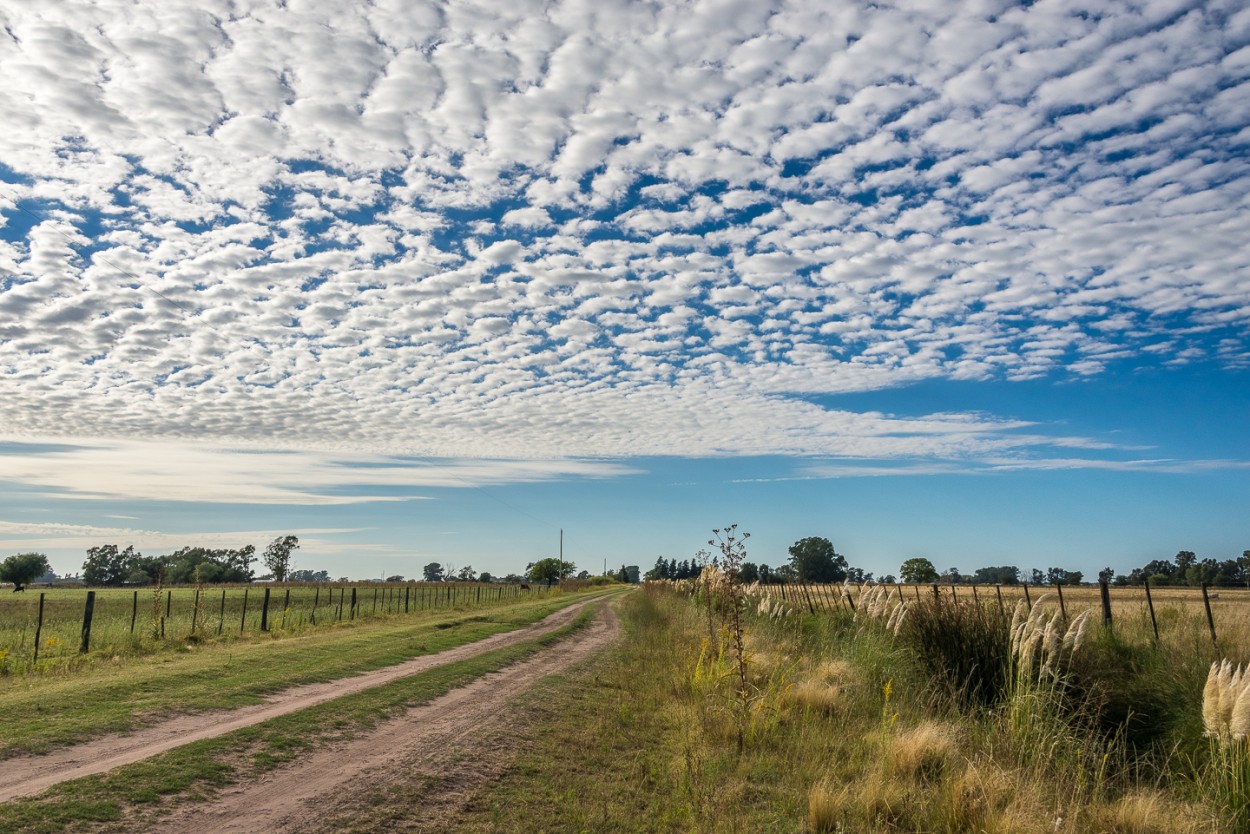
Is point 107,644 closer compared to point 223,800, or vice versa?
point 223,800

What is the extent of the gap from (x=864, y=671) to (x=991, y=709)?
2.16m

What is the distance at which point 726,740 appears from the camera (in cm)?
975

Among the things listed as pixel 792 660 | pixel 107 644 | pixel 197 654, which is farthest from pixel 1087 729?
pixel 107 644

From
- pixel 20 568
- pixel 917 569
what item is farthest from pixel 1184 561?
pixel 20 568

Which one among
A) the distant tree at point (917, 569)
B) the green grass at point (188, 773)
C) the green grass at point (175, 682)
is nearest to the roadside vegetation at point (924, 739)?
the green grass at point (188, 773)

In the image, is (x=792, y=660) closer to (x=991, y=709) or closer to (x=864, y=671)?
(x=864, y=671)

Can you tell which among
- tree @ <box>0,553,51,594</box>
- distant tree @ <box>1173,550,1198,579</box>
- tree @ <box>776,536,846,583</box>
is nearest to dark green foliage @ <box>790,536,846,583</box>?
tree @ <box>776,536,846,583</box>

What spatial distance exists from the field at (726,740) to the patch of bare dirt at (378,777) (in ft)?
0.12

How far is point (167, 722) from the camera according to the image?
945 centimetres

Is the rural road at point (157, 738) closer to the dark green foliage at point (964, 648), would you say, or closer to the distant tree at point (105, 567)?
the dark green foliage at point (964, 648)

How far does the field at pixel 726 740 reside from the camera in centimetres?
645

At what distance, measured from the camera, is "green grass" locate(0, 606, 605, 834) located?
581 cm

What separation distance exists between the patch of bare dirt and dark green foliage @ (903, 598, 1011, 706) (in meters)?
6.19

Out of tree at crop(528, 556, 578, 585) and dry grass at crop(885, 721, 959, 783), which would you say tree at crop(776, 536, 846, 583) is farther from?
dry grass at crop(885, 721, 959, 783)
